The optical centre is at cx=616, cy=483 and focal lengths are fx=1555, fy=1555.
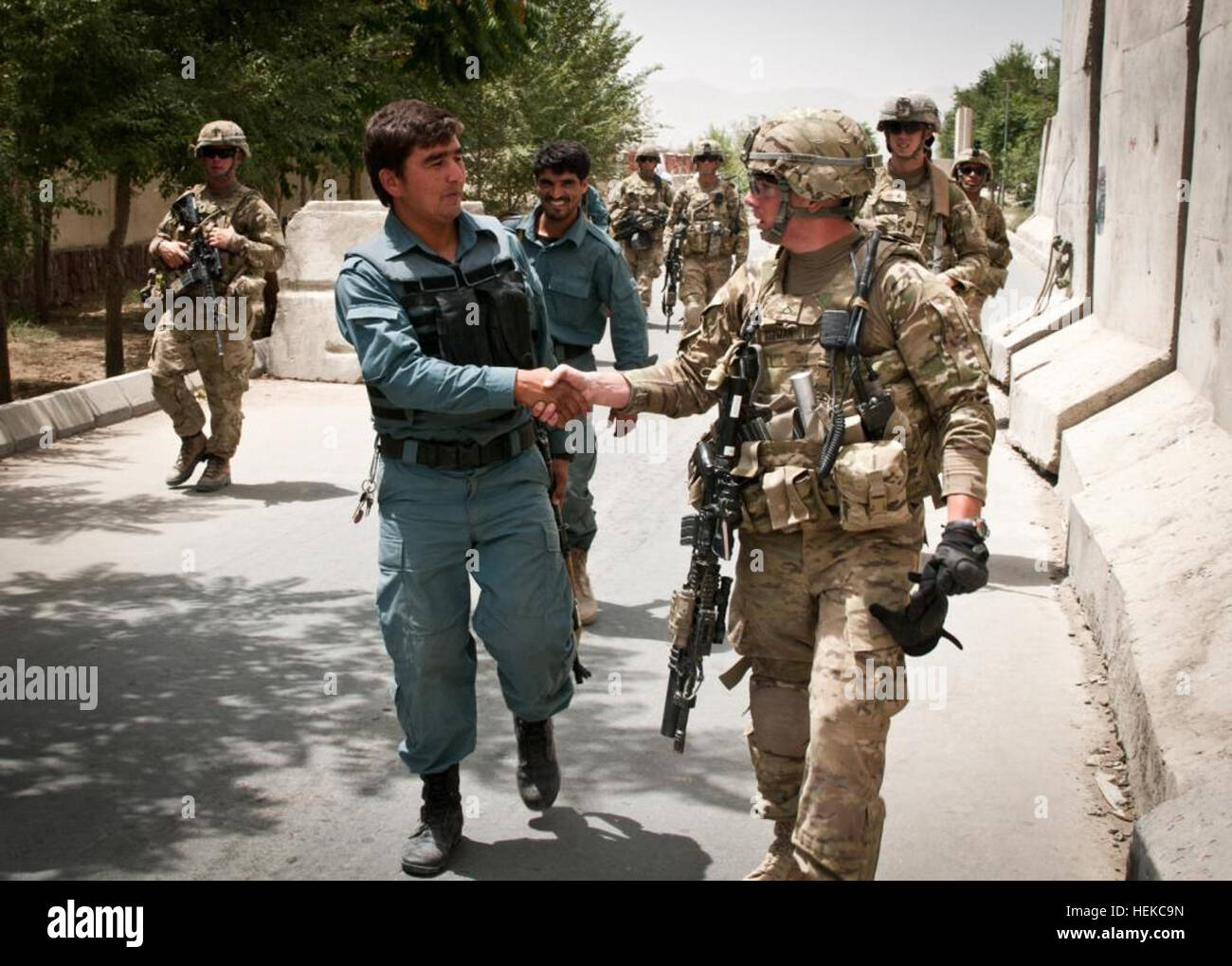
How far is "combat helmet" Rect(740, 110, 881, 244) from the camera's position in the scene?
157 inches

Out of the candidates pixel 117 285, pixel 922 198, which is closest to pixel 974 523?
pixel 922 198

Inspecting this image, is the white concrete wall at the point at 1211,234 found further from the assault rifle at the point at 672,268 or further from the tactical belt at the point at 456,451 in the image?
the assault rifle at the point at 672,268

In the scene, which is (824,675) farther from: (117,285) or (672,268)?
(672,268)

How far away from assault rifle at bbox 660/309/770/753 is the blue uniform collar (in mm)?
940

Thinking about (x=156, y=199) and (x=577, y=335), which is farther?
(x=156, y=199)

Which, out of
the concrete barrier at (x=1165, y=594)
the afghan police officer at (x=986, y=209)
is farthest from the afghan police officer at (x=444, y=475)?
the afghan police officer at (x=986, y=209)

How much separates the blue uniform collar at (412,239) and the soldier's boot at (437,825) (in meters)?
1.50

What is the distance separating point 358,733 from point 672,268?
12.2 metres

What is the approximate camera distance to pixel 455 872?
443 cm

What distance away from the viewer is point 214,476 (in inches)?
383

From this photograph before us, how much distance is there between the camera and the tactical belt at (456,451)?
445 centimetres

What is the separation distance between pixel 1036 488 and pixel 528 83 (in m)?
20.6
